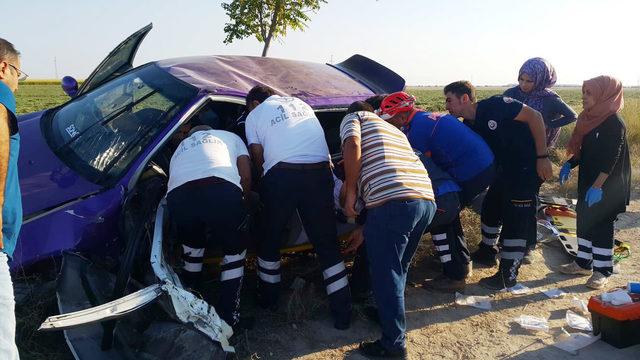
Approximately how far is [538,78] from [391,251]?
9.85 feet

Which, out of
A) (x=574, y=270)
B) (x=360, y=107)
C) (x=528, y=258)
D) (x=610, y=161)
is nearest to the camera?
(x=360, y=107)

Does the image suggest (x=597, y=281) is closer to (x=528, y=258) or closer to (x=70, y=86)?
(x=528, y=258)

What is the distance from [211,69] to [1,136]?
89.1 inches

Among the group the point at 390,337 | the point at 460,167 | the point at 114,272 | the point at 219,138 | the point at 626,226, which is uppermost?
the point at 219,138

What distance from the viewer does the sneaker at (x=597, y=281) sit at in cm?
445

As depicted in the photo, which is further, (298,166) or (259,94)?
(259,94)

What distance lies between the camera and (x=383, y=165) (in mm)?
3098

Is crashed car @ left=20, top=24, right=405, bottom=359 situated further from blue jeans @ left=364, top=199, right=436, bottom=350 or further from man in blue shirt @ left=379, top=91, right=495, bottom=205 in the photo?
blue jeans @ left=364, top=199, right=436, bottom=350

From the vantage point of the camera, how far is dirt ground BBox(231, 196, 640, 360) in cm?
329

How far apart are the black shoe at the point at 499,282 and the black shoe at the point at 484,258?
50cm

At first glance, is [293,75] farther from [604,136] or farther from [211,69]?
[604,136]

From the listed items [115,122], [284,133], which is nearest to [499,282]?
[284,133]

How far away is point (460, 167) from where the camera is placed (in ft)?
13.2

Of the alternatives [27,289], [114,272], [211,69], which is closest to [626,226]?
[211,69]
